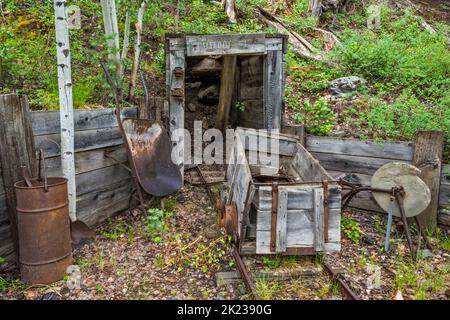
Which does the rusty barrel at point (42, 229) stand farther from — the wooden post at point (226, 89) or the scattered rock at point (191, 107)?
the scattered rock at point (191, 107)

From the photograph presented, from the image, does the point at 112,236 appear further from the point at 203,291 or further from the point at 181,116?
Result: the point at 181,116

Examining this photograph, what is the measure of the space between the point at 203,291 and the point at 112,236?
5.66 ft

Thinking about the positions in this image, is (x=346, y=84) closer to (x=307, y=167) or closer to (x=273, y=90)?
(x=273, y=90)

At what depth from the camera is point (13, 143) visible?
3645 mm

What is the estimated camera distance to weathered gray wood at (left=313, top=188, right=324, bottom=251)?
3770mm

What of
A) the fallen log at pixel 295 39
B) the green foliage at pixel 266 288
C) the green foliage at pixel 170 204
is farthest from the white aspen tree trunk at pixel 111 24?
the fallen log at pixel 295 39

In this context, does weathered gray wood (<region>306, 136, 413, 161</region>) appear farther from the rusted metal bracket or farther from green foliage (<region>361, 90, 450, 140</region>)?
the rusted metal bracket

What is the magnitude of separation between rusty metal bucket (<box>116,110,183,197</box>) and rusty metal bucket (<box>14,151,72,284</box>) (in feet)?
4.37

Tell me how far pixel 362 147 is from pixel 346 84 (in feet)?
8.13

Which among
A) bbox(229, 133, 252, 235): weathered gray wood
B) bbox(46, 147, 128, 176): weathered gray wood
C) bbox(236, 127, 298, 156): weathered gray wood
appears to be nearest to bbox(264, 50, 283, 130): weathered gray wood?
bbox(236, 127, 298, 156): weathered gray wood

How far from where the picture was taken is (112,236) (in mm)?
4742

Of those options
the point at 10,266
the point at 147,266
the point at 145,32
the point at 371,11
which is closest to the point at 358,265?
the point at 147,266

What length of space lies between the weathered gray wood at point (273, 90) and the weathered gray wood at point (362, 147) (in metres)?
0.76

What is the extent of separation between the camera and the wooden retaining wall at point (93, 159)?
4.10 m
